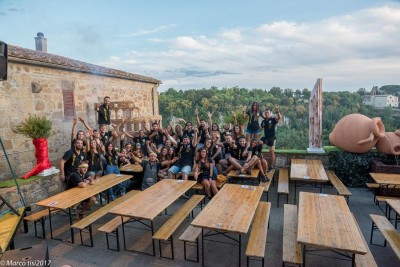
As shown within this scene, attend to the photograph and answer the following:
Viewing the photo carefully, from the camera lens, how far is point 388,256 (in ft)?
13.8

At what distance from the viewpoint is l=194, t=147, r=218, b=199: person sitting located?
6.32m

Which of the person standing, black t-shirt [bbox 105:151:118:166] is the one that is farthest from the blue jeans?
the person standing

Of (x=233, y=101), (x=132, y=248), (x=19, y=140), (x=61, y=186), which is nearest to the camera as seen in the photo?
(x=132, y=248)

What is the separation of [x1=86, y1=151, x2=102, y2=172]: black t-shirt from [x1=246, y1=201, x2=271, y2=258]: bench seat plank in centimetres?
401

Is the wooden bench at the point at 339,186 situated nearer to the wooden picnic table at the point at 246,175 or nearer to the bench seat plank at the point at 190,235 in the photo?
the wooden picnic table at the point at 246,175

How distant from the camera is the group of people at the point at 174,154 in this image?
238 inches

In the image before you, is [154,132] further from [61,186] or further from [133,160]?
[61,186]

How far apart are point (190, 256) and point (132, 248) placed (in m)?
1.03

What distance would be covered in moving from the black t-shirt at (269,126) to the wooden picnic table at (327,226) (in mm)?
3233

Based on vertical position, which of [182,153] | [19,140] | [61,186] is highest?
[19,140]

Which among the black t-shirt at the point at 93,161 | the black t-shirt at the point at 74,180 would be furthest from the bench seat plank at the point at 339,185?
the black t-shirt at the point at 93,161

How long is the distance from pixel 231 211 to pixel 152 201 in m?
1.35

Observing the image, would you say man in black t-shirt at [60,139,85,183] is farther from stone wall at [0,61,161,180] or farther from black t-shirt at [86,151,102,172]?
stone wall at [0,61,161,180]

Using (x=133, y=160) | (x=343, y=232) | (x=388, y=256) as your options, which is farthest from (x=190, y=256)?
(x=133, y=160)
